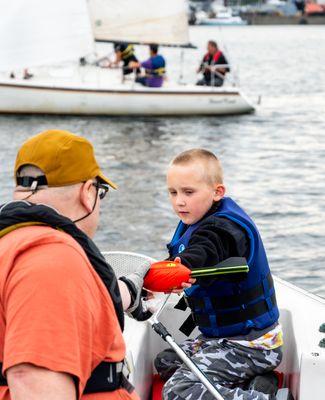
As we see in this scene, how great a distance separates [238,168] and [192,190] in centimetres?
1530

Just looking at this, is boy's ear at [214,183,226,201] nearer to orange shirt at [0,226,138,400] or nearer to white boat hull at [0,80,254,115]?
orange shirt at [0,226,138,400]

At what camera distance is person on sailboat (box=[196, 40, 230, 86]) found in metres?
23.2


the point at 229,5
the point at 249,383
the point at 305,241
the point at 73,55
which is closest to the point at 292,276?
the point at 305,241

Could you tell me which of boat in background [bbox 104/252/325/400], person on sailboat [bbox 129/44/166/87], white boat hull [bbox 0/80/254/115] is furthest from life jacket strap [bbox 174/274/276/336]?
white boat hull [bbox 0/80/254/115]

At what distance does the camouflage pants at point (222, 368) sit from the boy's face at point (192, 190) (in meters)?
0.54

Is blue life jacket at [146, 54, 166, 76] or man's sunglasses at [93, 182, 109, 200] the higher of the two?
man's sunglasses at [93, 182, 109, 200]

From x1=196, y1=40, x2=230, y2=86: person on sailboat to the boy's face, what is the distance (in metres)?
19.7

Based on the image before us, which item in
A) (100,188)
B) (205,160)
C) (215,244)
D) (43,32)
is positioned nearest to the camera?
(100,188)

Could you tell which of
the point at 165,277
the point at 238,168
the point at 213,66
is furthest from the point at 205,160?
the point at 213,66

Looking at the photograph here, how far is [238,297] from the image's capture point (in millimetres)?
3646

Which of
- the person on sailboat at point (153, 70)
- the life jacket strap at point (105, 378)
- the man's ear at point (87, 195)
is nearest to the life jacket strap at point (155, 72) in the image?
the person on sailboat at point (153, 70)

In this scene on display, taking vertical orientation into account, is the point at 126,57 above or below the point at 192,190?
below

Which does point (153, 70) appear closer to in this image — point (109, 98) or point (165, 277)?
point (109, 98)

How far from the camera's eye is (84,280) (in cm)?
199
